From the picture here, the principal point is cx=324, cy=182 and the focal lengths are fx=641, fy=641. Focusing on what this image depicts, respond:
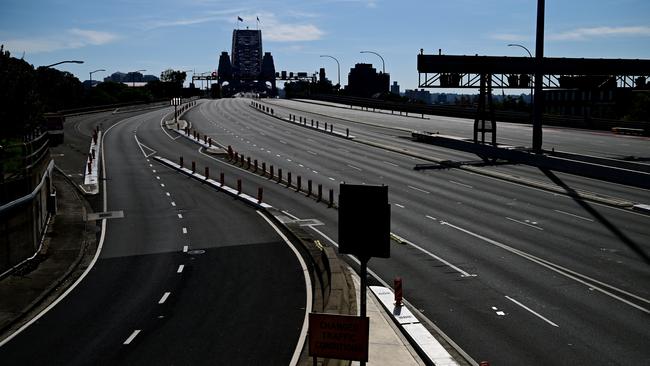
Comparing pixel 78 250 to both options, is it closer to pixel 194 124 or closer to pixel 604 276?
pixel 604 276

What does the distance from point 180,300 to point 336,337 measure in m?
9.99

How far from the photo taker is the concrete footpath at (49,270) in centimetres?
1858

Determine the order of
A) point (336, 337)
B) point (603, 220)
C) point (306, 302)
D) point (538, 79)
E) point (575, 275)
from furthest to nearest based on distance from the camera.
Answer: point (538, 79), point (603, 220), point (575, 275), point (306, 302), point (336, 337)

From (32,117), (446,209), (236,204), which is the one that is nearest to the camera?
(446,209)

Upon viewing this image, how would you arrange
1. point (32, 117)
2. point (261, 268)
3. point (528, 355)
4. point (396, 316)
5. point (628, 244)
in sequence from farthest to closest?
point (32, 117), point (628, 244), point (261, 268), point (396, 316), point (528, 355)

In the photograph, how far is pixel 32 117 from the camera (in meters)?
47.5

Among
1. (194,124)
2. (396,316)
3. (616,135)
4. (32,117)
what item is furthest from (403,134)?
(396,316)

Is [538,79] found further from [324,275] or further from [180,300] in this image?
[180,300]

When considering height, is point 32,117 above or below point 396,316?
above

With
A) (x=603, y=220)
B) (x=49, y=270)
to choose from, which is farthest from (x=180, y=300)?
(x=603, y=220)

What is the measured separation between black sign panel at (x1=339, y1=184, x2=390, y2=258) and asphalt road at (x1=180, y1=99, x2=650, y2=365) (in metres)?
6.01

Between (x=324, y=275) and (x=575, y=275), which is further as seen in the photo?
(x=575, y=275)

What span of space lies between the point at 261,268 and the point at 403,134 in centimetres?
6248

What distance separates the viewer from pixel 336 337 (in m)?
10.1
